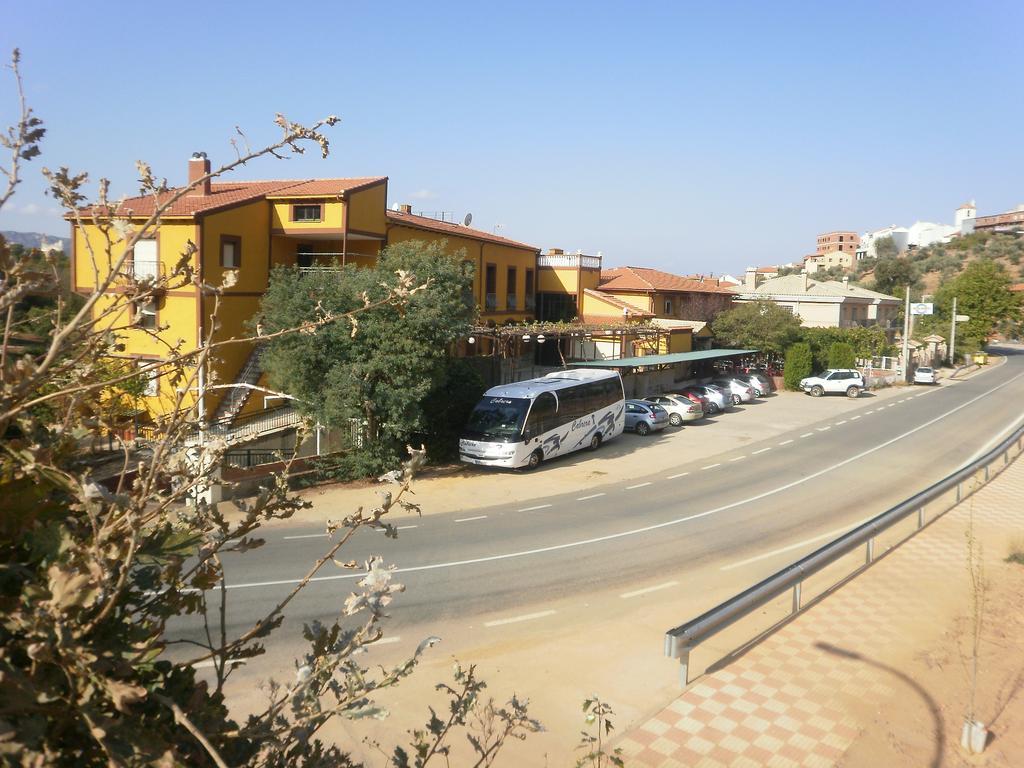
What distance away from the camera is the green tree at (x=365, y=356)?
1997cm

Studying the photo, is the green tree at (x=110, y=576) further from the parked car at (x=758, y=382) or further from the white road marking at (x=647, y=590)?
the parked car at (x=758, y=382)

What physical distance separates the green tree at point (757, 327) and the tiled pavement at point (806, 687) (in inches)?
1402

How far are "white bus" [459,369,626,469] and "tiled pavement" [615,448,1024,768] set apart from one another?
11.7 meters

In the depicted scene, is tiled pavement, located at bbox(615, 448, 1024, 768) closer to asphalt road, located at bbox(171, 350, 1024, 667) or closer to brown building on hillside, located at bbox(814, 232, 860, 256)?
asphalt road, located at bbox(171, 350, 1024, 667)

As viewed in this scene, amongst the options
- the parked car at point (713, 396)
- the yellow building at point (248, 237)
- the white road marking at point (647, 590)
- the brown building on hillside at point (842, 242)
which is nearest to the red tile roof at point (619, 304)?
the parked car at point (713, 396)

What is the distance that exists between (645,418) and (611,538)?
14.6m

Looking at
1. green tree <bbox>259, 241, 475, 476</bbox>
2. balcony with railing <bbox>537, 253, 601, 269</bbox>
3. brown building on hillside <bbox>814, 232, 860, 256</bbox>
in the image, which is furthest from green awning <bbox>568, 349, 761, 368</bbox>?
brown building on hillside <bbox>814, 232, 860, 256</bbox>

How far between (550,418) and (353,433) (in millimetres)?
5986

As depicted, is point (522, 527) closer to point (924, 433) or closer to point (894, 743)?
point (894, 743)

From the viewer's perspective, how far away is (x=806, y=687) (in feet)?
27.6

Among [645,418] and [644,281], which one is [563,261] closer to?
[644,281]

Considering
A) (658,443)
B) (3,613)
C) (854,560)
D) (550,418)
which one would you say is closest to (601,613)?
(854,560)

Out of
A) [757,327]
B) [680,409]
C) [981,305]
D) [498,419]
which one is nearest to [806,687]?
[498,419]

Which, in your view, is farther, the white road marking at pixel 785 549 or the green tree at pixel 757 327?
the green tree at pixel 757 327
